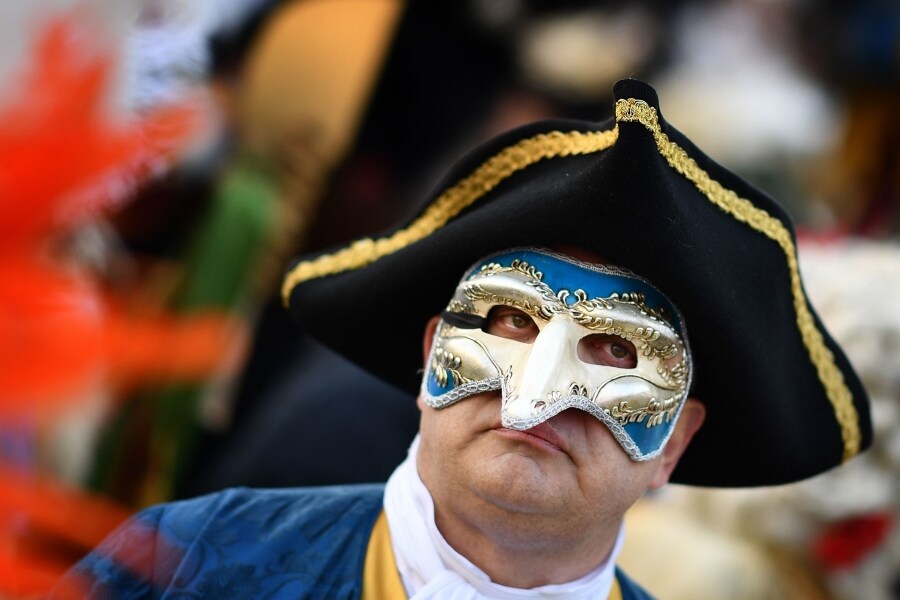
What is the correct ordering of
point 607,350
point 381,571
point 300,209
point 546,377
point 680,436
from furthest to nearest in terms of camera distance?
point 300,209 → point 680,436 → point 381,571 → point 607,350 → point 546,377

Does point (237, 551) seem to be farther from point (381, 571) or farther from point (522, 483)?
point (522, 483)

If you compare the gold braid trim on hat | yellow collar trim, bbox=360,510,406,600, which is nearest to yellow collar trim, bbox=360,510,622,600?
yellow collar trim, bbox=360,510,406,600

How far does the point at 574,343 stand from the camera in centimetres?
220

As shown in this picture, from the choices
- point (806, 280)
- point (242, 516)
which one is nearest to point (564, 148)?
point (242, 516)

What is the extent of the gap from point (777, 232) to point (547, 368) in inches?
25.0

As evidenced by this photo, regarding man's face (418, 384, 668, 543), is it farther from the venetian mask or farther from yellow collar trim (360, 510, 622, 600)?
yellow collar trim (360, 510, 622, 600)

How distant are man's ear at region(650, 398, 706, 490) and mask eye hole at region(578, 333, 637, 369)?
26 cm

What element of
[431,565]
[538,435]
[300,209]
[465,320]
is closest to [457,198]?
[465,320]

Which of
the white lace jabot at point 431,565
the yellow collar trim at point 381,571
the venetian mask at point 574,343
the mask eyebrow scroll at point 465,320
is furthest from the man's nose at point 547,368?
the yellow collar trim at point 381,571

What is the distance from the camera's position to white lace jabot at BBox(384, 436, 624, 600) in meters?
2.28

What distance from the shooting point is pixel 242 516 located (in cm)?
243

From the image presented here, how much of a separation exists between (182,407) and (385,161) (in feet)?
4.85

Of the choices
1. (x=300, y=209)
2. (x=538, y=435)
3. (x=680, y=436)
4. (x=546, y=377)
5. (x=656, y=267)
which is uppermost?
(x=656, y=267)

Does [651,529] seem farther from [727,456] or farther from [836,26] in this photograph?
[836,26]
